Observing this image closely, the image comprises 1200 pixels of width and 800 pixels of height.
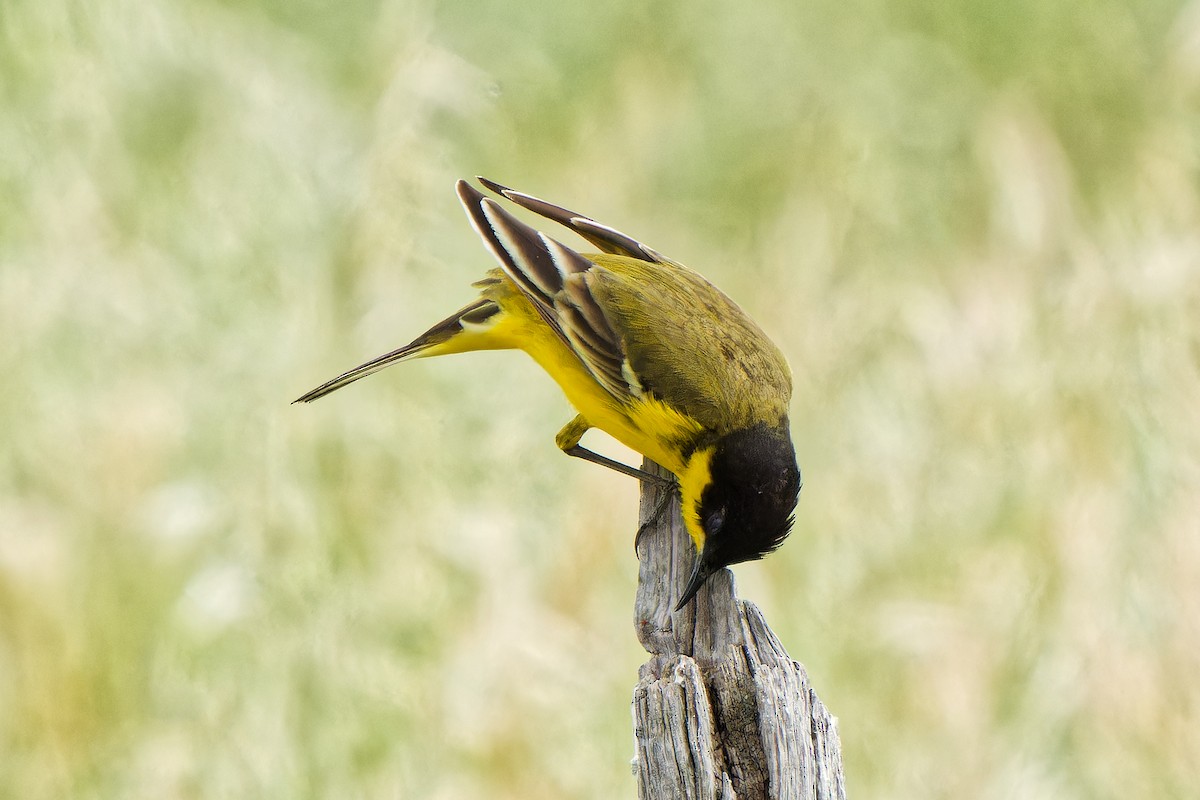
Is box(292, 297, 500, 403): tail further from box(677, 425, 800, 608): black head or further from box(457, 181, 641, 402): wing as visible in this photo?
box(677, 425, 800, 608): black head

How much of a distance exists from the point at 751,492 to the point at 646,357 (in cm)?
63

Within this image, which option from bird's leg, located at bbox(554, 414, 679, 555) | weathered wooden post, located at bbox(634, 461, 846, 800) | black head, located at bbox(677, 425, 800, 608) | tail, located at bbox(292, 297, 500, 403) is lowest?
weathered wooden post, located at bbox(634, 461, 846, 800)

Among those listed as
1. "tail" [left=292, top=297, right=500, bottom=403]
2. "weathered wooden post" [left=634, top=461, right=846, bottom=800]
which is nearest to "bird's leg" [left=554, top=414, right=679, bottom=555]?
"tail" [left=292, top=297, right=500, bottom=403]

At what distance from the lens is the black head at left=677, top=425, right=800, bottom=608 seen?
331 centimetres

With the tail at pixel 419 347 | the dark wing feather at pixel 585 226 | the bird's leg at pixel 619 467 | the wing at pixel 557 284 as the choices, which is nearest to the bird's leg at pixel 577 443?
the bird's leg at pixel 619 467

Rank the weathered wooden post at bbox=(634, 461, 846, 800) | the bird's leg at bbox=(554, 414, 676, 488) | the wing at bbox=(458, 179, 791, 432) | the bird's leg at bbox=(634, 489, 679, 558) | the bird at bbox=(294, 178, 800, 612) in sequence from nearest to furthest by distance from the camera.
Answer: the weathered wooden post at bbox=(634, 461, 846, 800) < the bird at bbox=(294, 178, 800, 612) < the bird's leg at bbox=(634, 489, 679, 558) < the wing at bbox=(458, 179, 791, 432) < the bird's leg at bbox=(554, 414, 676, 488)

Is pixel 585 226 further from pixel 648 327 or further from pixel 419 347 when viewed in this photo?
pixel 419 347

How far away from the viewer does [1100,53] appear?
23.3 feet

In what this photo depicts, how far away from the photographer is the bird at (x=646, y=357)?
353 cm

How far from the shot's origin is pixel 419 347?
411 centimetres

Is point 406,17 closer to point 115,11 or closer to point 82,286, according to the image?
point 115,11

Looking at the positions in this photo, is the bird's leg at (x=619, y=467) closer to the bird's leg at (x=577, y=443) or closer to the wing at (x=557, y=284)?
the bird's leg at (x=577, y=443)

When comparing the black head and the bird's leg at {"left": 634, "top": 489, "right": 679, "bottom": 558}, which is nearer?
the black head

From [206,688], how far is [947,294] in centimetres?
337
